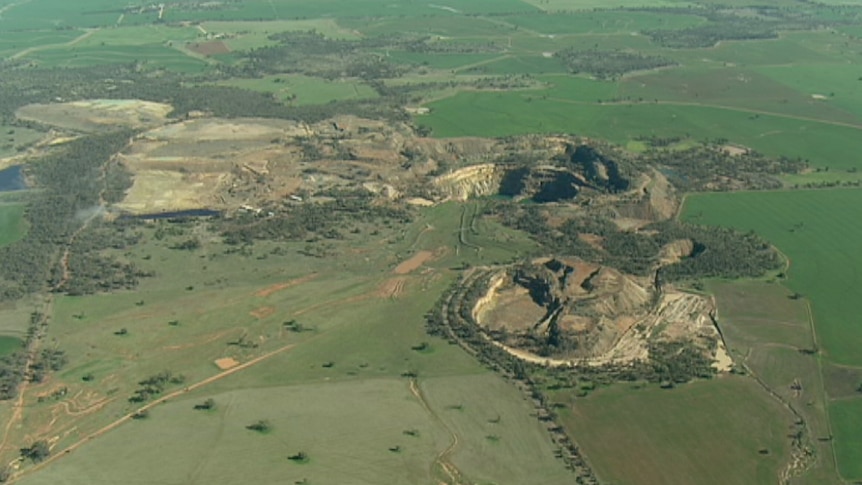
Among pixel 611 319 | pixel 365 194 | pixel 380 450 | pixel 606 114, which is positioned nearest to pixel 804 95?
pixel 606 114

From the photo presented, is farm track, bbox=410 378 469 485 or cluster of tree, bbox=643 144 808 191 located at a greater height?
cluster of tree, bbox=643 144 808 191

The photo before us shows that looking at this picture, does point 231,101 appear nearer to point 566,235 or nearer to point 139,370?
point 566,235

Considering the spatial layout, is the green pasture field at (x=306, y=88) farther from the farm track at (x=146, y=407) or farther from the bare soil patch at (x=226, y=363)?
the farm track at (x=146, y=407)

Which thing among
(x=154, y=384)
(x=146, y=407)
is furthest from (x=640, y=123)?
(x=146, y=407)

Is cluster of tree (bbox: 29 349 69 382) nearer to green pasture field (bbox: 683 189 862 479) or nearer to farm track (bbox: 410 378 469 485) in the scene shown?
farm track (bbox: 410 378 469 485)

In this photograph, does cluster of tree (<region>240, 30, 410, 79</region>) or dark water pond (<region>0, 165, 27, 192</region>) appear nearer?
dark water pond (<region>0, 165, 27, 192</region>)

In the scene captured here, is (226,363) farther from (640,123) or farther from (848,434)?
(640,123)

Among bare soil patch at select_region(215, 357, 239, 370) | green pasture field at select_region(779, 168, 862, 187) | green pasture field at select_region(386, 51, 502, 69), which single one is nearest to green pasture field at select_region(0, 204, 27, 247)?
bare soil patch at select_region(215, 357, 239, 370)
